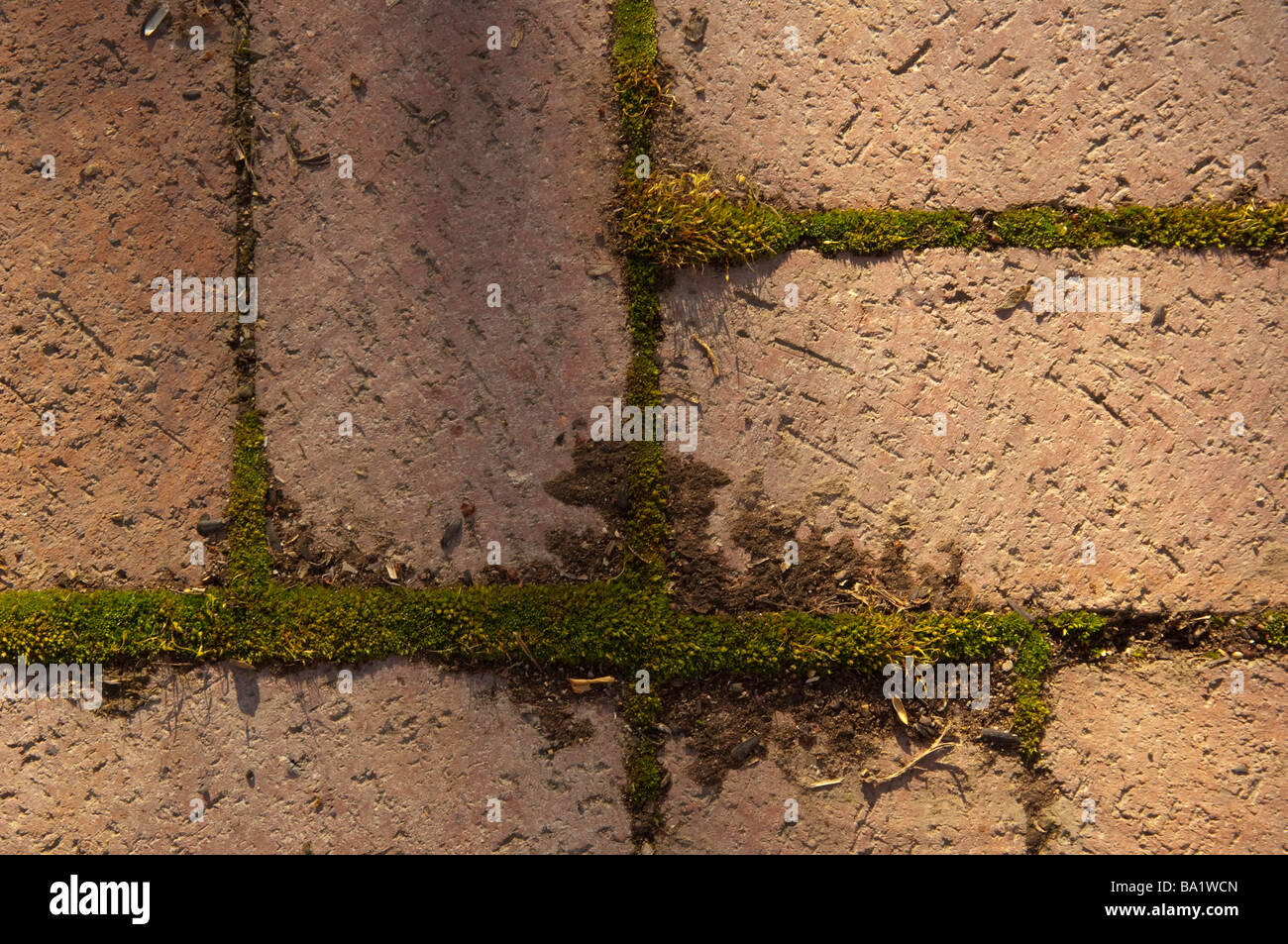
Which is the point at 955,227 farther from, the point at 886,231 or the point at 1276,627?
the point at 1276,627

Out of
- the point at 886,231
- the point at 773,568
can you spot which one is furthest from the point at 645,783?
the point at 886,231

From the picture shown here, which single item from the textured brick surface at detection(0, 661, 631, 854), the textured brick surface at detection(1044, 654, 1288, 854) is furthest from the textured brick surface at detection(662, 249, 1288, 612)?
the textured brick surface at detection(0, 661, 631, 854)

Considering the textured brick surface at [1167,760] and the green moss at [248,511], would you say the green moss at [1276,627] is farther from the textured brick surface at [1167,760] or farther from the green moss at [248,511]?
the green moss at [248,511]

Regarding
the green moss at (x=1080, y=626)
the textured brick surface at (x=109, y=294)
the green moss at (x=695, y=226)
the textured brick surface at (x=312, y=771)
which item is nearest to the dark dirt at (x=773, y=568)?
the green moss at (x=1080, y=626)

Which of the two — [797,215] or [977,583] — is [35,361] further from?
[977,583]

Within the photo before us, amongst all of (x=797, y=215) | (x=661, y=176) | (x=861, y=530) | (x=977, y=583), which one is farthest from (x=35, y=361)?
(x=977, y=583)

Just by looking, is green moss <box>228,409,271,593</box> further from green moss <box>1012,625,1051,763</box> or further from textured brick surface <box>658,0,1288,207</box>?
green moss <box>1012,625,1051,763</box>
